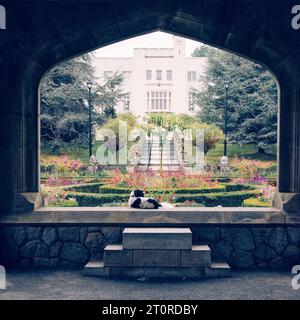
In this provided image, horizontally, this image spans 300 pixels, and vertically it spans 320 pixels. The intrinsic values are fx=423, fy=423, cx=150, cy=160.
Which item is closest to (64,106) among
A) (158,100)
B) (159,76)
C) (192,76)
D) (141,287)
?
(141,287)

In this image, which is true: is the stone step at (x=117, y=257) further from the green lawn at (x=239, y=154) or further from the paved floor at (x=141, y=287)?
the green lawn at (x=239, y=154)

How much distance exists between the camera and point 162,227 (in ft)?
23.2

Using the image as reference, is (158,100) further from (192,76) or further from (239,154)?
(239,154)

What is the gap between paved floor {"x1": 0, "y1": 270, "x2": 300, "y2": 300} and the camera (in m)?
5.62

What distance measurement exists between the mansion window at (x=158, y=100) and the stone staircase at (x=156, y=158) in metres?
15.7

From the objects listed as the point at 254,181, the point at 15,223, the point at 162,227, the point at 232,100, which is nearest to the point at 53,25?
the point at 15,223

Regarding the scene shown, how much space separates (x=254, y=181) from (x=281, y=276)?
38.4ft

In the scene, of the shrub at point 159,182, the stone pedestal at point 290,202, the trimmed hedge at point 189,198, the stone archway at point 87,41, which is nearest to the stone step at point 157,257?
the stone pedestal at point 290,202

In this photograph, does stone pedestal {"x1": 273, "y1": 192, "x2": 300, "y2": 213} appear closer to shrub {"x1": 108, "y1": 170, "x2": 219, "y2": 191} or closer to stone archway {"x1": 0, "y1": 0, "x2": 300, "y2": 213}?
stone archway {"x1": 0, "y1": 0, "x2": 300, "y2": 213}

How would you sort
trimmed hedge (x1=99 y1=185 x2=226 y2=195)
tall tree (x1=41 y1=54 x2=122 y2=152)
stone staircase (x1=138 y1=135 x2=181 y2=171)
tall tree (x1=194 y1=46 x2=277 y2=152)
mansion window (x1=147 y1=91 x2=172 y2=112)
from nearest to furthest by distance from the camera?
trimmed hedge (x1=99 y1=185 x2=226 y2=195), stone staircase (x1=138 y1=135 x2=181 y2=171), tall tree (x1=41 y1=54 x2=122 y2=152), tall tree (x1=194 y1=46 x2=277 y2=152), mansion window (x1=147 y1=91 x2=172 y2=112)

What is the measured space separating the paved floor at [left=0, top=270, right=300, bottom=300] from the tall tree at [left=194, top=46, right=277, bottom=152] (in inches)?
975

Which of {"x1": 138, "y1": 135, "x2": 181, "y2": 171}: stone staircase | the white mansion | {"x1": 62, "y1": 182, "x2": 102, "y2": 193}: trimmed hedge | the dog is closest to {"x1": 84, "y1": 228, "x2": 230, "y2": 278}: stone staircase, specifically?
the dog

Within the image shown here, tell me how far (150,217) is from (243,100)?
1012 inches

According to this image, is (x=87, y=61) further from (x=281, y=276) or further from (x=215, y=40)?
(x=281, y=276)
